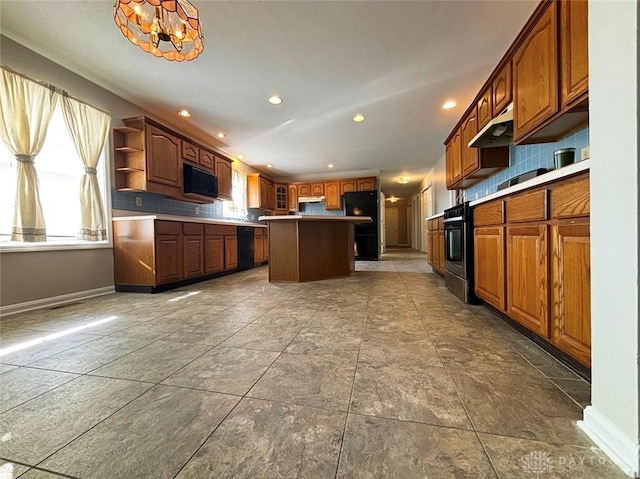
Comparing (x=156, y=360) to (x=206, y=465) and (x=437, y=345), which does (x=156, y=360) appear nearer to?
(x=206, y=465)

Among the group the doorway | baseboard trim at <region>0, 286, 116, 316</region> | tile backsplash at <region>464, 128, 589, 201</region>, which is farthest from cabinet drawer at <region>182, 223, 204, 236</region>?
the doorway

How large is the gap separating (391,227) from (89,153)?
12283 mm

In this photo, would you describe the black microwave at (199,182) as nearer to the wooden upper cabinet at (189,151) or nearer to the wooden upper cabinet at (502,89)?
the wooden upper cabinet at (189,151)

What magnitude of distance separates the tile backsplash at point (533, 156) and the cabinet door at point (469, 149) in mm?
309

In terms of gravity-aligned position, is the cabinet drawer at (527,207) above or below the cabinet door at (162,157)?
below

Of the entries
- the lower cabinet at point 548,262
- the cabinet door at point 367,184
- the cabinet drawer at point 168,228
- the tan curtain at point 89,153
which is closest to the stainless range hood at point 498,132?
the lower cabinet at point 548,262

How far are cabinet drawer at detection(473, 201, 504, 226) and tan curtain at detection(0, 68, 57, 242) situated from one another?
390 centimetres

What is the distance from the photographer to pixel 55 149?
2.64 m

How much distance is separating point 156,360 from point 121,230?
2.47m

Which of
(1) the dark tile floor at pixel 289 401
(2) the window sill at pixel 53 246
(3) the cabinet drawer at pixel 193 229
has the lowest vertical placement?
(1) the dark tile floor at pixel 289 401

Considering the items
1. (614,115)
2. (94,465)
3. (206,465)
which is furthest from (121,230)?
(614,115)

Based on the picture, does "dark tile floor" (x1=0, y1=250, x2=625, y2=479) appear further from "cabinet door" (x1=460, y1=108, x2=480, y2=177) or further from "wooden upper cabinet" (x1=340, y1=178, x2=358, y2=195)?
"wooden upper cabinet" (x1=340, y1=178, x2=358, y2=195)

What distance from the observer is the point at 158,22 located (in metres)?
1.65

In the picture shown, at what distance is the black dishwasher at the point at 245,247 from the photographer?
4.99 meters
